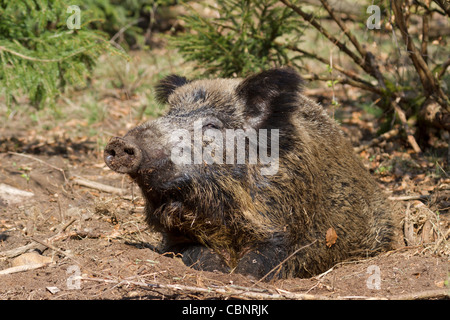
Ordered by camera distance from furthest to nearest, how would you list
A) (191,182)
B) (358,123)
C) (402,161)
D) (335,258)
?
(358,123) → (402,161) → (335,258) → (191,182)

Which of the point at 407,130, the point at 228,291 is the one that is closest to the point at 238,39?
the point at 407,130

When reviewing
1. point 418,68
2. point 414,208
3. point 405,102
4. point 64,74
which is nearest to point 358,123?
point 405,102

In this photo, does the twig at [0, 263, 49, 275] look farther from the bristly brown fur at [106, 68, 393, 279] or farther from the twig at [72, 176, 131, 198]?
the twig at [72, 176, 131, 198]

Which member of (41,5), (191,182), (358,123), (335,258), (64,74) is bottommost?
(335,258)

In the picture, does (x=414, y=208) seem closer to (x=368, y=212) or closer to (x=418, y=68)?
(x=368, y=212)

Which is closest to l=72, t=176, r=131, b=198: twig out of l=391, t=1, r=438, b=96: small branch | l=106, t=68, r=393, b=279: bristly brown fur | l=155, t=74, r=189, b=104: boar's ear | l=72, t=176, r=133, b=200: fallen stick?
l=72, t=176, r=133, b=200: fallen stick

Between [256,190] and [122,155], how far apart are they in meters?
1.27

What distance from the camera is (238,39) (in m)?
7.30

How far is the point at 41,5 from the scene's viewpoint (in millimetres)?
6793

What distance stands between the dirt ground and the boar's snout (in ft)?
2.71

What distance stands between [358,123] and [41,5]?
225 inches

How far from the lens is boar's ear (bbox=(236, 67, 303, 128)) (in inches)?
181

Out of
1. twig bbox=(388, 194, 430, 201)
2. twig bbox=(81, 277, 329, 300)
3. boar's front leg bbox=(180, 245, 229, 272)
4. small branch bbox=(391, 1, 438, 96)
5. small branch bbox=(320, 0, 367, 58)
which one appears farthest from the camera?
small branch bbox=(320, 0, 367, 58)

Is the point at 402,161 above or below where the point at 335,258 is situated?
above
